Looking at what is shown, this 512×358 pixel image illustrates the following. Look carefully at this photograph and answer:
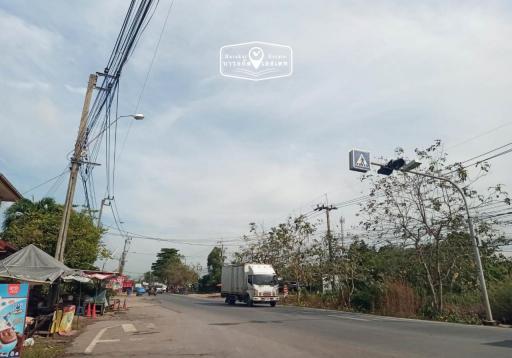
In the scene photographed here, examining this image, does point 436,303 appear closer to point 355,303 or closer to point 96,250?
point 355,303

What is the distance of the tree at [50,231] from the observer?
2452 cm

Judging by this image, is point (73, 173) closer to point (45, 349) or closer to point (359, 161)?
point (45, 349)


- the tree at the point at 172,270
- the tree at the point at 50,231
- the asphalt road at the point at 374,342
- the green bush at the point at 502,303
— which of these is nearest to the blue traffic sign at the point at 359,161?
the asphalt road at the point at 374,342

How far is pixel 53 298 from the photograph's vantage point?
1744 cm

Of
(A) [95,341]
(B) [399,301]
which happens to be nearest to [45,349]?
(A) [95,341]

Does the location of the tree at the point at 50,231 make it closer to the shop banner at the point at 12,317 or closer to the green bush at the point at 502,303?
the shop banner at the point at 12,317

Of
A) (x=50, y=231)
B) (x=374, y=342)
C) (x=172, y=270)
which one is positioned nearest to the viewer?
(x=374, y=342)

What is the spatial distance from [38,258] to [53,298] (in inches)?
178

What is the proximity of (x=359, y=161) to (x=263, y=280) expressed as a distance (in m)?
19.6

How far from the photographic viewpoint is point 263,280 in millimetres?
34500

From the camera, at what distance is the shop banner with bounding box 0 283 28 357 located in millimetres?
8500

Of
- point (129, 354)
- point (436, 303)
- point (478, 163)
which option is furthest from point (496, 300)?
point (129, 354)

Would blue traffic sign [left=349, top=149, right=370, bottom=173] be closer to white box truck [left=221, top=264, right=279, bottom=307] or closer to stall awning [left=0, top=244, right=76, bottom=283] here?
stall awning [left=0, top=244, right=76, bottom=283]

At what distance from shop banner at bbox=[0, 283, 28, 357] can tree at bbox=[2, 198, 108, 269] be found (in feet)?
54.3
